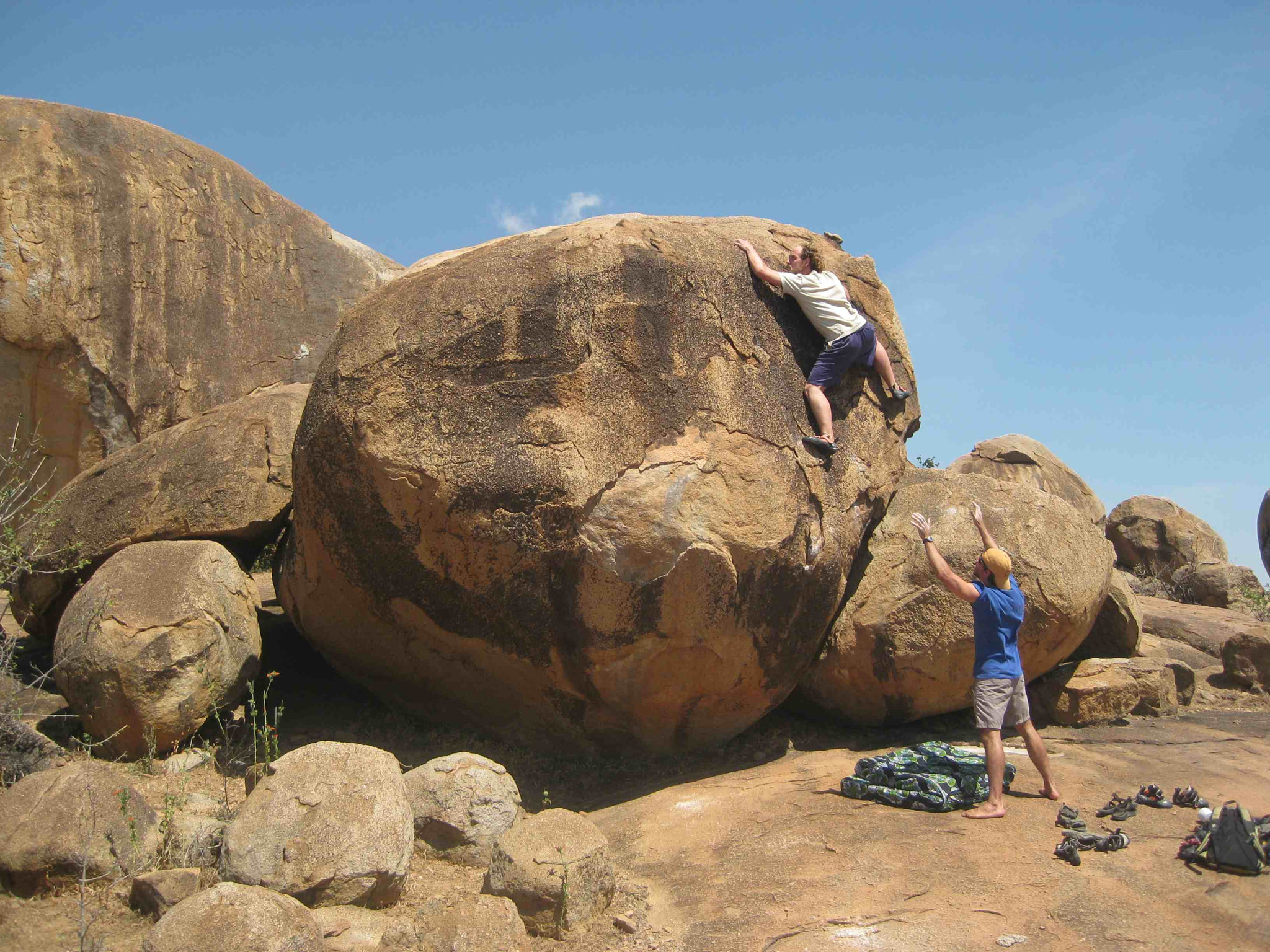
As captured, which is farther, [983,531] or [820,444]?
[820,444]

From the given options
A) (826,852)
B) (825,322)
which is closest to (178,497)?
(825,322)

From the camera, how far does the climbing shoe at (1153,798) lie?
4.40 meters

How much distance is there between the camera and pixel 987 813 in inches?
167

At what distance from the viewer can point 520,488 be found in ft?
15.1

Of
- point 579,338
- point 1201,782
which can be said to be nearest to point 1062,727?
point 1201,782

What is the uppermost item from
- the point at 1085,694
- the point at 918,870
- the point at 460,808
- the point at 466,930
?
the point at 1085,694

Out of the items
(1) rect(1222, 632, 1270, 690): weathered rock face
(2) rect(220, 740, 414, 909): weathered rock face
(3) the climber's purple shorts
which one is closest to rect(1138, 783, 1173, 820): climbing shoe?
(3) the climber's purple shorts

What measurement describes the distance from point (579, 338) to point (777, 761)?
7.67 ft

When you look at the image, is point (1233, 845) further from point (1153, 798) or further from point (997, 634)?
point (997, 634)

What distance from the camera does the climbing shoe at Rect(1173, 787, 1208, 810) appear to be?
4.38 metres

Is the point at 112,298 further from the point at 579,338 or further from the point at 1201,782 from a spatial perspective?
the point at 1201,782

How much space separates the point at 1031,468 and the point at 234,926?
11.2 metres

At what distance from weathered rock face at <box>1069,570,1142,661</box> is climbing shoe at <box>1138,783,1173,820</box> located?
6.45ft

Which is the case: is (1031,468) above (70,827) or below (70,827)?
above
